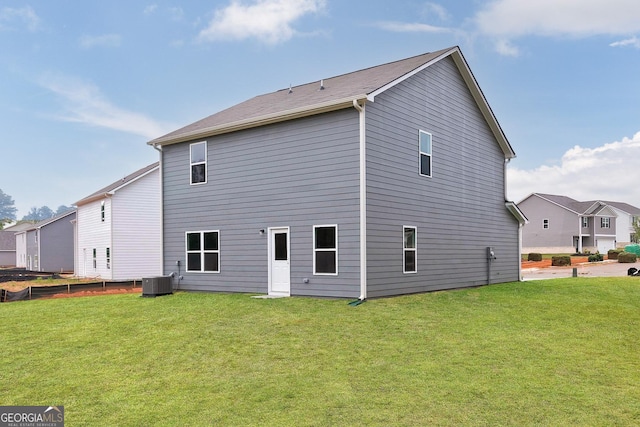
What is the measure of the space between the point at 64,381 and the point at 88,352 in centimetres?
154

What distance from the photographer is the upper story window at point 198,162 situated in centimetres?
1617

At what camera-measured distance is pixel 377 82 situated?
44.3 feet

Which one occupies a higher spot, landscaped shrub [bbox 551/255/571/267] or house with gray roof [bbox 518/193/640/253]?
house with gray roof [bbox 518/193/640/253]

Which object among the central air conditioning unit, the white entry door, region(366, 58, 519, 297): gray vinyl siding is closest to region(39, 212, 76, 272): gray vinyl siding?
the central air conditioning unit

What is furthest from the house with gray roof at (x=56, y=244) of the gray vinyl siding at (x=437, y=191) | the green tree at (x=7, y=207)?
the green tree at (x=7, y=207)

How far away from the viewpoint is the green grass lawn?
5.69 meters

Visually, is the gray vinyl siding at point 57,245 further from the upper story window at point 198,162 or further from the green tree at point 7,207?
the green tree at point 7,207

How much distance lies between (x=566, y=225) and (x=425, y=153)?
45036mm

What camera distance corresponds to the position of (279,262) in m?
14.0

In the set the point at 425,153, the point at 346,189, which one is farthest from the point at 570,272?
the point at 346,189

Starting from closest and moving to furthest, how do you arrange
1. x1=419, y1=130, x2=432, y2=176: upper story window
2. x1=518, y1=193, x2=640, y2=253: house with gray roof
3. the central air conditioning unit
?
x1=419, y1=130, x2=432, y2=176: upper story window < the central air conditioning unit < x1=518, y1=193, x2=640, y2=253: house with gray roof

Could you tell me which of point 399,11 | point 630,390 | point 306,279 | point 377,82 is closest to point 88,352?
point 306,279

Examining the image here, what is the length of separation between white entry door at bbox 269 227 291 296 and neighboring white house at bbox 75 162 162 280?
13.3m

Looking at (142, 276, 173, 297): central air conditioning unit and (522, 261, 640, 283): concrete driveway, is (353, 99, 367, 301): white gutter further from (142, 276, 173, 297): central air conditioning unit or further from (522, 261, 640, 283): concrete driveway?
(522, 261, 640, 283): concrete driveway
